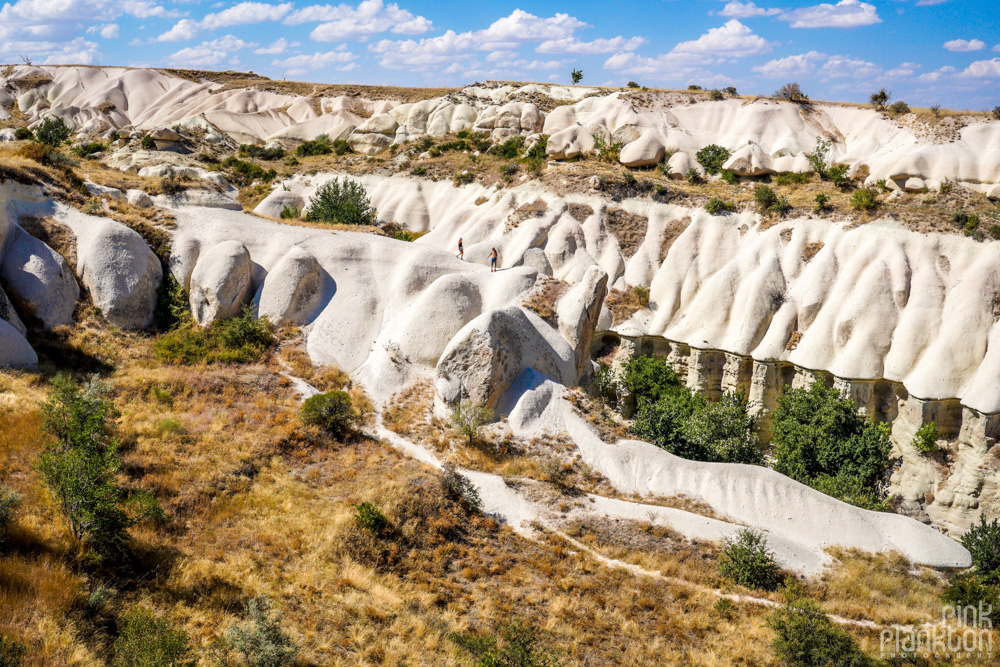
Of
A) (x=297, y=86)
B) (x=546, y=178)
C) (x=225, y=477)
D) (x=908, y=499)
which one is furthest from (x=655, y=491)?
(x=297, y=86)

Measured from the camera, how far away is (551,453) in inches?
784

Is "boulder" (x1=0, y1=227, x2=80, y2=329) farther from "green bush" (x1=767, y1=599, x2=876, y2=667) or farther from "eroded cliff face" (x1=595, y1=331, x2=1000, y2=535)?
"eroded cliff face" (x1=595, y1=331, x2=1000, y2=535)

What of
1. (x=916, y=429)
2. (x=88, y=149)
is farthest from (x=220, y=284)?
(x=88, y=149)

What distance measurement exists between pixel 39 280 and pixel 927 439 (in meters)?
Result: 36.1

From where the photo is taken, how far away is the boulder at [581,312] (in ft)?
80.1

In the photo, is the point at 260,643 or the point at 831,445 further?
the point at 831,445

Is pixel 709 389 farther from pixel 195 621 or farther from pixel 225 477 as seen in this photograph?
pixel 195 621

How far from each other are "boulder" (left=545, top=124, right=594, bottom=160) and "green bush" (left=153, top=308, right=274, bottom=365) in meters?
35.1

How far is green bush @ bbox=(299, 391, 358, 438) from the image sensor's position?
19016 millimetres

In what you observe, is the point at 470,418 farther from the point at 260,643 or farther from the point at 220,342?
the point at 260,643

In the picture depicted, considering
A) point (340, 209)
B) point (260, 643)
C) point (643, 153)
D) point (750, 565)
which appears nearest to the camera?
point (260, 643)

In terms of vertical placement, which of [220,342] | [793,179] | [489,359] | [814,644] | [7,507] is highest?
[793,179]

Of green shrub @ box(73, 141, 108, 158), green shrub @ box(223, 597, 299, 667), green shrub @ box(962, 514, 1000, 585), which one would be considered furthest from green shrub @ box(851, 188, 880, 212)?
green shrub @ box(73, 141, 108, 158)

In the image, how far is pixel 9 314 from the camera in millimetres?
19969
